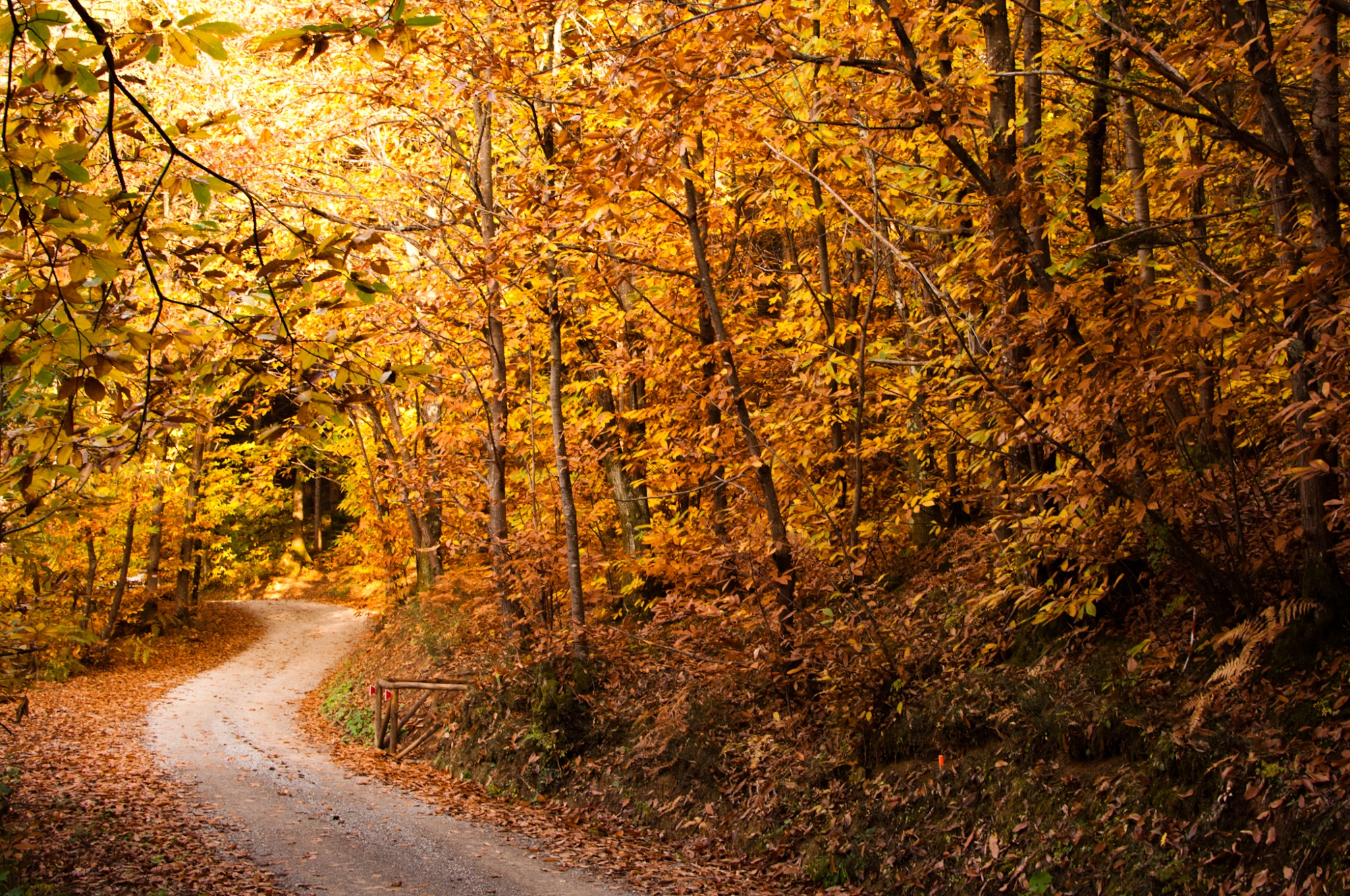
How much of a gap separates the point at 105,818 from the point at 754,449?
6893 mm

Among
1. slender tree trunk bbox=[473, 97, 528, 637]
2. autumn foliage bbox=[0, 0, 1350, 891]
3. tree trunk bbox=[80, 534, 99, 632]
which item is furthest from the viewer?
tree trunk bbox=[80, 534, 99, 632]

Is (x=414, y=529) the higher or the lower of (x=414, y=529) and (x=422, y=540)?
the higher

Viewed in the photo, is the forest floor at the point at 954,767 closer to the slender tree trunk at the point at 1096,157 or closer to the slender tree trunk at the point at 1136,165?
the slender tree trunk at the point at 1136,165

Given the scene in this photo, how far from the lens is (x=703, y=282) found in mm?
8844

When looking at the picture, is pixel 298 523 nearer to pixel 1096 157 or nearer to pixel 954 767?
pixel 954 767

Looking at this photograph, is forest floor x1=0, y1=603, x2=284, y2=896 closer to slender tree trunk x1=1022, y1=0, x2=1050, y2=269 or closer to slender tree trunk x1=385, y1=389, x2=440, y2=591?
slender tree trunk x1=385, y1=389, x2=440, y2=591

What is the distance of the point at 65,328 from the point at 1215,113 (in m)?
5.28

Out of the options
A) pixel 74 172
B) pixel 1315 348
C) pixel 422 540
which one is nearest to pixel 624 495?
pixel 422 540

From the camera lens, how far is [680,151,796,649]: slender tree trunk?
8094 millimetres

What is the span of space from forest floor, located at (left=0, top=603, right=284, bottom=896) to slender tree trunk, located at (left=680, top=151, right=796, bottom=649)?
4580mm

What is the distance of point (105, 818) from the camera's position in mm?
8273

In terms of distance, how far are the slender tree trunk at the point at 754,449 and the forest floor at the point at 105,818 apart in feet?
15.0

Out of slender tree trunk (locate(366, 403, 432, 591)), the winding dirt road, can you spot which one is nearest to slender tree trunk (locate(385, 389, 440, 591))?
slender tree trunk (locate(366, 403, 432, 591))

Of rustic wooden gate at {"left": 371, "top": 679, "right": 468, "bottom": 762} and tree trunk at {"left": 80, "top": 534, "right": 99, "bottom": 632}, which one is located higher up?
tree trunk at {"left": 80, "top": 534, "right": 99, "bottom": 632}
